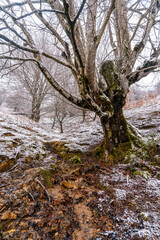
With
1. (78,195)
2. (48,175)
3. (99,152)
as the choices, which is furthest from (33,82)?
(78,195)

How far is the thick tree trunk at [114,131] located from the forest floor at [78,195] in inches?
16.9

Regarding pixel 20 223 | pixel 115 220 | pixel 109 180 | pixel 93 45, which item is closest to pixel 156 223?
pixel 115 220

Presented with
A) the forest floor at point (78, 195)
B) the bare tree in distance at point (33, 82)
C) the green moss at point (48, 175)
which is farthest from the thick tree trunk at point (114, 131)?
the bare tree in distance at point (33, 82)

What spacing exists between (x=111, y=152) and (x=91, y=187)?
1.26m

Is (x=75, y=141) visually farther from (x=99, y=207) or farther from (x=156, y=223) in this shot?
(x=156, y=223)

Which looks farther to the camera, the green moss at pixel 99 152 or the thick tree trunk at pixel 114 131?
the green moss at pixel 99 152

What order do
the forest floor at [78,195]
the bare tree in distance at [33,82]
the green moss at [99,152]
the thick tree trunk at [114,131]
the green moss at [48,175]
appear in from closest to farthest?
the forest floor at [78,195], the green moss at [48,175], the thick tree trunk at [114,131], the green moss at [99,152], the bare tree in distance at [33,82]

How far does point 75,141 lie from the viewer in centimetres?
422

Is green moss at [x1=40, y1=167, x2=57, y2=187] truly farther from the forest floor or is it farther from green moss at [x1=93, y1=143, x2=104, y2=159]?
green moss at [x1=93, y1=143, x2=104, y2=159]

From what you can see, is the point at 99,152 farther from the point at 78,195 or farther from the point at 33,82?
the point at 33,82

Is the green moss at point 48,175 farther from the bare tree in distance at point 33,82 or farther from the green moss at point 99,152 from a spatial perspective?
the bare tree in distance at point 33,82

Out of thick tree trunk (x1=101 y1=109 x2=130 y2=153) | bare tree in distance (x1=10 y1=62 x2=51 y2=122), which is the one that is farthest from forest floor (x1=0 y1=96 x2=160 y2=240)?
bare tree in distance (x1=10 y1=62 x2=51 y2=122)

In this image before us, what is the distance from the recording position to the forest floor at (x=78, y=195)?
1251mm

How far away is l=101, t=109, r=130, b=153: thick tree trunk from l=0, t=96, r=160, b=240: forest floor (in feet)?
1.41
